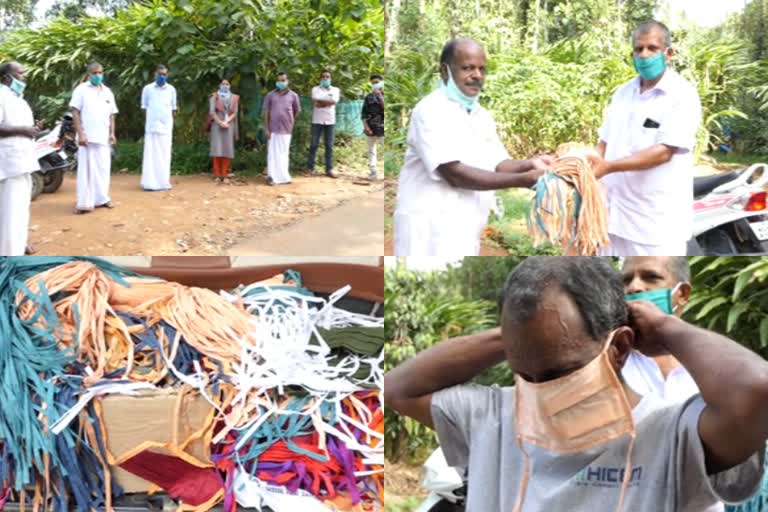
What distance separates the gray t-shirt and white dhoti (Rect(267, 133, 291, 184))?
260 inches

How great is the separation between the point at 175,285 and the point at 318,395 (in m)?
0.72

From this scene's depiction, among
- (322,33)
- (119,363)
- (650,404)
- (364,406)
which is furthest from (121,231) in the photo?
(650,404)

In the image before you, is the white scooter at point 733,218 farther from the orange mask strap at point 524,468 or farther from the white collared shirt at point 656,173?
the orange mask strap at point 524,468

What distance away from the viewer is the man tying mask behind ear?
1.17 metres

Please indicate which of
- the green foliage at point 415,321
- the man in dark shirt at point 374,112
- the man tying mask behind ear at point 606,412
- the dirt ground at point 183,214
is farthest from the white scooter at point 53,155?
the man tying mask behind ear at point 606,412

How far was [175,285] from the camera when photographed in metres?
2.67

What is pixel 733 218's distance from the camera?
3119mm

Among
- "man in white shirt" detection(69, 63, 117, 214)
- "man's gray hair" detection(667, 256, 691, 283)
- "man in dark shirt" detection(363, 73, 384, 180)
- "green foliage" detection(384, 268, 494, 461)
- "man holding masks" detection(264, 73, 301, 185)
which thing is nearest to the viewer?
"man's gray hair" detection(667, 256, 691, 283)

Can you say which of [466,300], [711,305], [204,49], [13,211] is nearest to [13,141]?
[13,211]

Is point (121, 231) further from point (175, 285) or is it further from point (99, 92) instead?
point (175, 285)

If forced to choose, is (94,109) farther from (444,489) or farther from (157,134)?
(444,489)

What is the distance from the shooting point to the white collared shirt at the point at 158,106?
24.6 feet

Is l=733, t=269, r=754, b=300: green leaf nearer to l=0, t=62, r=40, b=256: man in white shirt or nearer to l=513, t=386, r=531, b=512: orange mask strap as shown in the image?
l=513, t=386, r=531, b=512: orange mask strap

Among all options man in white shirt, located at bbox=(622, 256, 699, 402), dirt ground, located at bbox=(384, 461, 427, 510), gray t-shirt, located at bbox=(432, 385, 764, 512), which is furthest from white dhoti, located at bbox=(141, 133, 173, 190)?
gray t-shirt, located at bbox=(432, 385, 764, 512)
